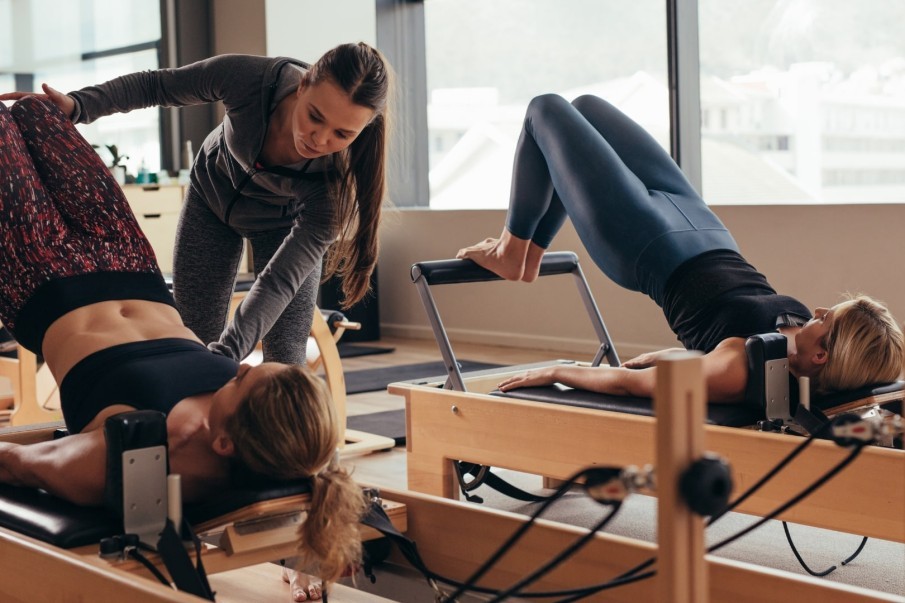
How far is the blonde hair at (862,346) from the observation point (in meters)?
2.18

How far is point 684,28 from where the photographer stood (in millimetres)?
5117

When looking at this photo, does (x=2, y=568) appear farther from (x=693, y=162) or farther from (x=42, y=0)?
(x=42, y=0)

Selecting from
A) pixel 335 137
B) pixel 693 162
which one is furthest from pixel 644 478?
pixel 693 162

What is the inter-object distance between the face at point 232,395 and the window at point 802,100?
11.9 feet

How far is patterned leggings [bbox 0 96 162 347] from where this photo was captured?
6.68 ft

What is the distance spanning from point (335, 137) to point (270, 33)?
14.5 ft

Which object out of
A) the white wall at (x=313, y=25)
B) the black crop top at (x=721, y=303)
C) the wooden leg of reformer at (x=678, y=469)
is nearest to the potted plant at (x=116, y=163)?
the white wall at (x=313, y=25)

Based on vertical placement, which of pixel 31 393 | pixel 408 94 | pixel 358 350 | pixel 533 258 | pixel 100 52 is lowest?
pixel 358 350

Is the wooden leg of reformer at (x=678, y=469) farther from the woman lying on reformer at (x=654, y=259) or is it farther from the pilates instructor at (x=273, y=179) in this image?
the woman lying on reformer at (x=654, y=259)

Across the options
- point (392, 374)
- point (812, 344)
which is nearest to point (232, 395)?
point (812, 344)

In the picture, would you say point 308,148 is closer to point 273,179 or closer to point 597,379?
point 273,179

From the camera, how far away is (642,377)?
7.88ft

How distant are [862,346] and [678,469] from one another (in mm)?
1360

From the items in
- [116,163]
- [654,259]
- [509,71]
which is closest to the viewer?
[654,259]
